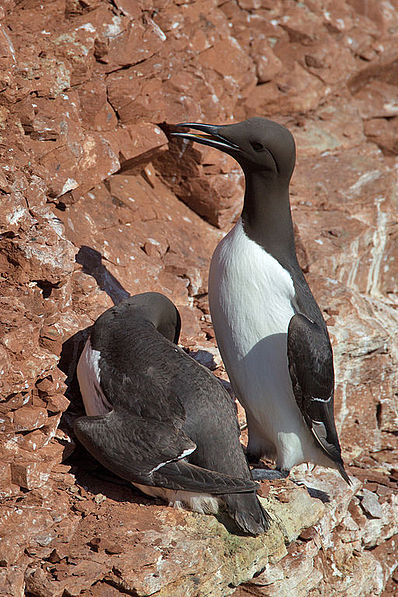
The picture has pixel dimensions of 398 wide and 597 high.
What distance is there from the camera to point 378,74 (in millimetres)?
10945

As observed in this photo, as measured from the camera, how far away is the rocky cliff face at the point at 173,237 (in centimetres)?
463

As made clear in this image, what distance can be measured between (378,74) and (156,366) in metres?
7.30

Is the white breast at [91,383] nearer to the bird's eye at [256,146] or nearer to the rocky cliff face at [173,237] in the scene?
the rocky cliff face at [173,237]

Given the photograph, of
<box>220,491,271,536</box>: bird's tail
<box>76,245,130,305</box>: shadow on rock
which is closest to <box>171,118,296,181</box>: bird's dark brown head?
<box>76,245,130,305</box>: shadow on rock

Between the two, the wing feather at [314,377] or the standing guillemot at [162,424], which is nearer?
the standing guillemot at [162,424]

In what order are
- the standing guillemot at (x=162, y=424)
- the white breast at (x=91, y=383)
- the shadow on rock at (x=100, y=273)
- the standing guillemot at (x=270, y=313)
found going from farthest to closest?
1. the shadow on rock at (x=100, y=273)
2. the standing guillemot at (x=270, y=313)
3. the white breast at (x=91, y=383)
4. the standing guillemot at (x=162, y=424)

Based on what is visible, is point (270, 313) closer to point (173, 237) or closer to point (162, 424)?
point (162, 424)

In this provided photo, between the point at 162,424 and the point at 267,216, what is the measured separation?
156cm

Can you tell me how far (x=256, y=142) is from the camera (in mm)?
5324

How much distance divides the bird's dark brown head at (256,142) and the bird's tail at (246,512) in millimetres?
2031

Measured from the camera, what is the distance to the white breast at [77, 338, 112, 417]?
4.94m

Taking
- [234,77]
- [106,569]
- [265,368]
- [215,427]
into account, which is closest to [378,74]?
[234,77]

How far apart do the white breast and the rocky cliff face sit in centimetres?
13

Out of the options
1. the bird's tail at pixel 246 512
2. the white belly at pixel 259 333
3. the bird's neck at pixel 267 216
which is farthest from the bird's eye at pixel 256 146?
the bird's tail at pixel 246 512
